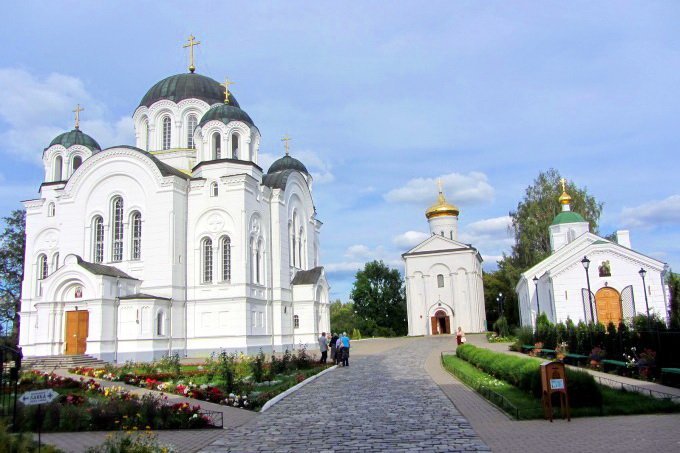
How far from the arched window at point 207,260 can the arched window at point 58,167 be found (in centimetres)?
1146

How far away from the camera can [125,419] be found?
34.7 ft

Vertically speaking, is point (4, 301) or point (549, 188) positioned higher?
point (549, 188)

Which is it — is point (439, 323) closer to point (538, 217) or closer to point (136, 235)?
point (538, 217)

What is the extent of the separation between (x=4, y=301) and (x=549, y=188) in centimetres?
4519

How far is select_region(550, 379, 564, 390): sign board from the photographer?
1020 centimetres

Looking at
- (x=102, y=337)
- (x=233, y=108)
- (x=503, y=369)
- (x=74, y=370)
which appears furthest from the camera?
(x=233, y=108)

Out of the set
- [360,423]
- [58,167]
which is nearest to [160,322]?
[58,167]

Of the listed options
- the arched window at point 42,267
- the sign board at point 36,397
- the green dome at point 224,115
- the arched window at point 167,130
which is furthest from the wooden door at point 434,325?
the sign board at point 36,397

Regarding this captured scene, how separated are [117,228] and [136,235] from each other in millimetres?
1310

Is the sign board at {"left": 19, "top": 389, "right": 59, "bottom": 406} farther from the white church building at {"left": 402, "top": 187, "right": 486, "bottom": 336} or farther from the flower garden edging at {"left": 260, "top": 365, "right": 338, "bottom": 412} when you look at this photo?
the white church building at {"left": 402, "top": 187, "right": 486, "bottom": 336}

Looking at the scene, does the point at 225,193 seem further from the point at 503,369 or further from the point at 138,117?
the point at 503,369

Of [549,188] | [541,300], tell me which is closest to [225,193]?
[541,300]

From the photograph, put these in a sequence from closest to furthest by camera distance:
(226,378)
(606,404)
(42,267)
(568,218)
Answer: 1. (606,404)
2. (226,378)
3. (42,267)
4. (568,218)

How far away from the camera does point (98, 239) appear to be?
31.0 metres
